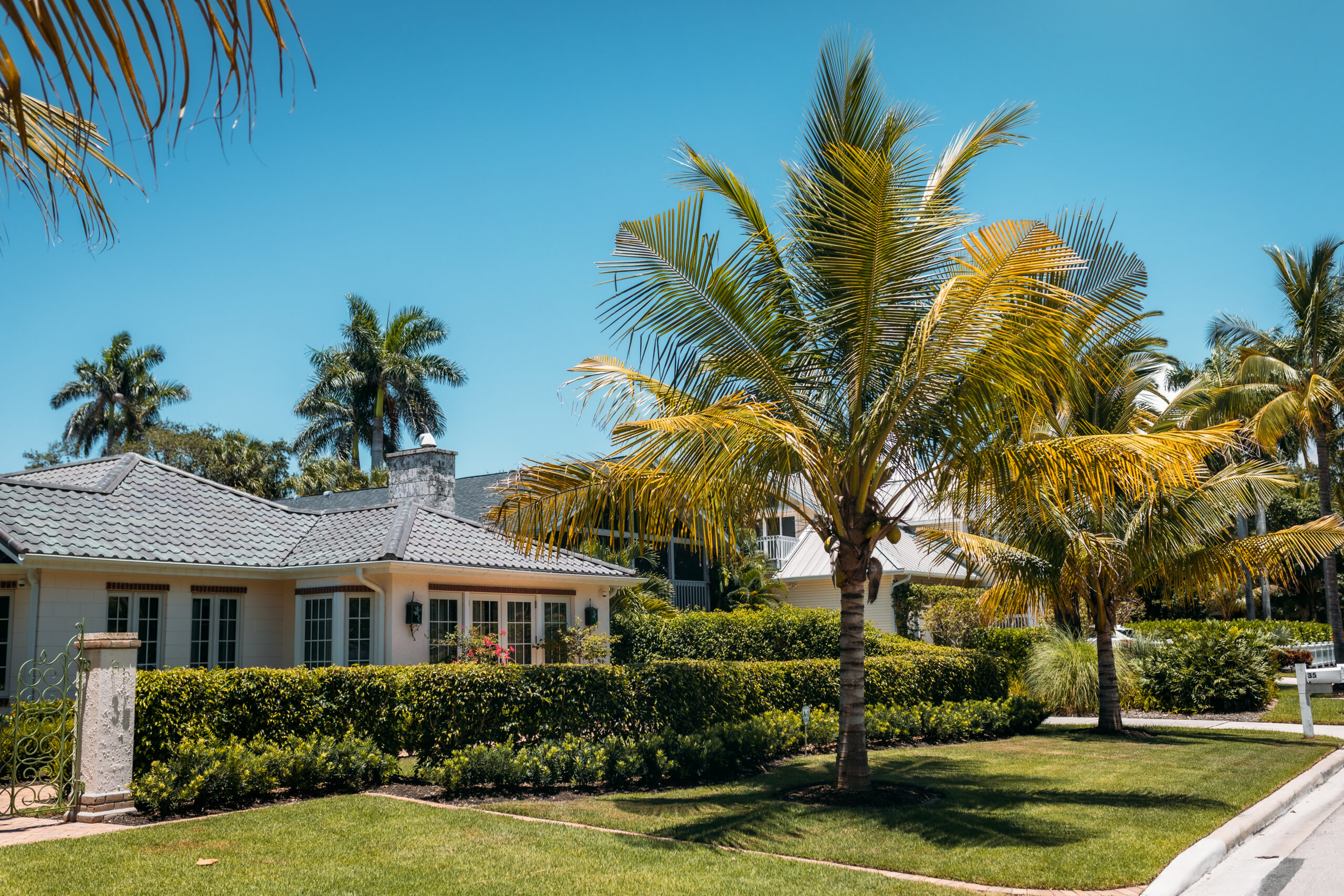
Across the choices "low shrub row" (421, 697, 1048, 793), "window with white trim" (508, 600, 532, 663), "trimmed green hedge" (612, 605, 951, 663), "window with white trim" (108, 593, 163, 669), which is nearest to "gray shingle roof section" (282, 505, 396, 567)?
"window with white trim" (108, 593, 163, 669)

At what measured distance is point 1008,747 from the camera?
48.2ft

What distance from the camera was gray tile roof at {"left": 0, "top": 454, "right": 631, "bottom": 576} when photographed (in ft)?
48.8

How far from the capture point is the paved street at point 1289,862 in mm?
7035

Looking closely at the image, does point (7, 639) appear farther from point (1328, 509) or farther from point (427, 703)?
point (1328, 509)

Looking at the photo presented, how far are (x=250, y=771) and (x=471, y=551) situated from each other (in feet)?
26.3

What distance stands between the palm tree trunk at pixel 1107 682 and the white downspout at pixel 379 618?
12.0 metres

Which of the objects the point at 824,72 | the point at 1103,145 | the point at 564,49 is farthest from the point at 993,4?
the point at 564,49

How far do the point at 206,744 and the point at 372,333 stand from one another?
3791 centimetres

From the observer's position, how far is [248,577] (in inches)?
664

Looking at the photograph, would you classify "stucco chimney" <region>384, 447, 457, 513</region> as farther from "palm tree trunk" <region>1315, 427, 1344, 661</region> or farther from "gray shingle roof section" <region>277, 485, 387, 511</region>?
"palm tree trunk" <region>1315, 427, 1344, 661</region>

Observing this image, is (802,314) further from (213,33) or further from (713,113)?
(213,33)

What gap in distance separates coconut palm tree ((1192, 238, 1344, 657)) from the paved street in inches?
629

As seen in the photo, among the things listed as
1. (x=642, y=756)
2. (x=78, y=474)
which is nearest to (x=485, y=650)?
(x=642, y=756)

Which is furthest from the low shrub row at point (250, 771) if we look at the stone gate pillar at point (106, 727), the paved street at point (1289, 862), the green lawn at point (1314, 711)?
the green lawn at point (1314, 711)
